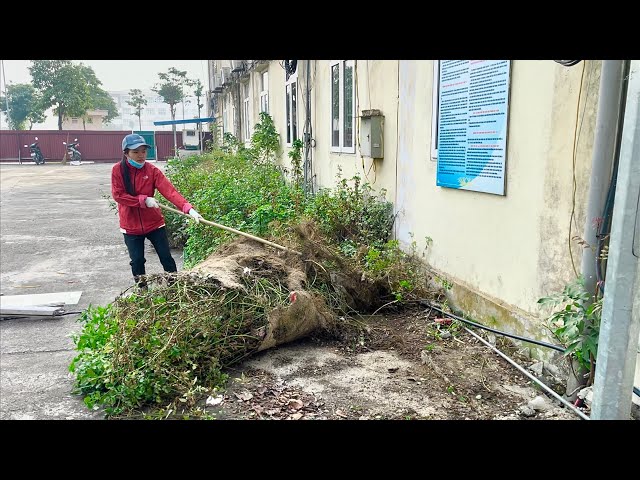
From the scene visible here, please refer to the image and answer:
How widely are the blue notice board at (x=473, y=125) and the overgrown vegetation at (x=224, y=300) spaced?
1162 mm

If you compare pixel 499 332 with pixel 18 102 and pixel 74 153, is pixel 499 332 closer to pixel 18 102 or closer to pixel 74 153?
pixel 74 153

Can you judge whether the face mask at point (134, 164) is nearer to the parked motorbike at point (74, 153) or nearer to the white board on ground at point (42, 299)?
the white board on ground at point (42, 299)

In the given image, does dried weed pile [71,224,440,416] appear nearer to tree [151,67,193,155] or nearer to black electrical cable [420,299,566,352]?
black electrical cable [420,299,566,352]

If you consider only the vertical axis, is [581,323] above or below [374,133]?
below

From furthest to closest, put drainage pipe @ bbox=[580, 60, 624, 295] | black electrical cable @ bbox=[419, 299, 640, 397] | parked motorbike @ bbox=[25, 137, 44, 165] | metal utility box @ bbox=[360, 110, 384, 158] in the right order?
parked motorbike @ bbox=[25, 137, 44, 165] → metal utility box @ bbox=[360, 110, 384, 158] → black electrical cable @ bbox=[419, 299, 640, 397] → drainage pipe @ bbox=[580, 60, 624, 295]

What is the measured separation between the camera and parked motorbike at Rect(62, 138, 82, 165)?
115 feet

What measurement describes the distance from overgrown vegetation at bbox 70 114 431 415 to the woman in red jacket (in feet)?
2.17

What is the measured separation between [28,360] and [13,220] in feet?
28.7

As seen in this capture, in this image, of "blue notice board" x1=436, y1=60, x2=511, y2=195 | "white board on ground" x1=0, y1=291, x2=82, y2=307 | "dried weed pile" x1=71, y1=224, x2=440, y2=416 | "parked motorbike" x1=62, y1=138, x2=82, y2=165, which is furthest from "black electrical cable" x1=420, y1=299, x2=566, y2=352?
"parked motorbike" x1=62, y1=138, x2=82, y2=165

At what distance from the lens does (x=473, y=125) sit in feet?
14.8

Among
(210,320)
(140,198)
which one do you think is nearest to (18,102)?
(140,198)

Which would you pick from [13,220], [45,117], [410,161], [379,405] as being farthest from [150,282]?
[45,117]

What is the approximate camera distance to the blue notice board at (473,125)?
13.6ft

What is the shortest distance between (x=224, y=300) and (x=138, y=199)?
192 centimetres
